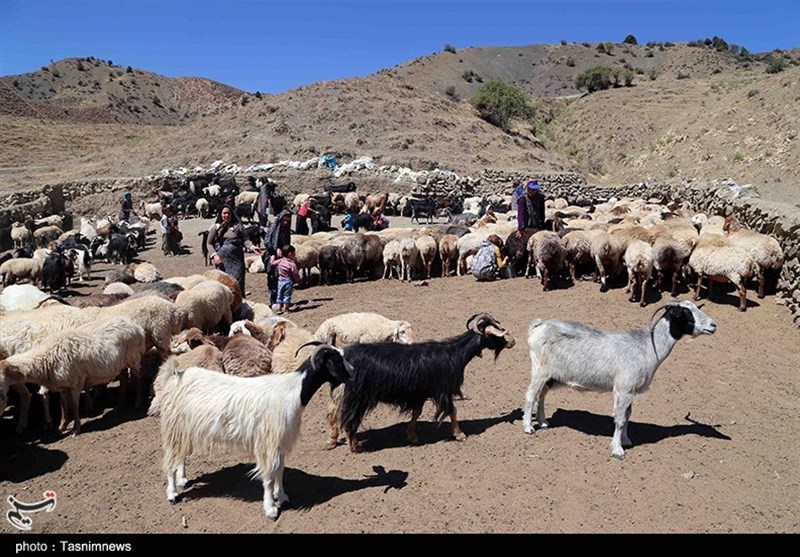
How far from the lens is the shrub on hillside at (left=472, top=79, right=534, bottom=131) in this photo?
136ft

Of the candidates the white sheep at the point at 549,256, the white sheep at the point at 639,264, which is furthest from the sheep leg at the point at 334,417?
the white sheep at the point at 549,256

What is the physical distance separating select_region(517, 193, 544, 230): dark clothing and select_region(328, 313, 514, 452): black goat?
710 centimetres

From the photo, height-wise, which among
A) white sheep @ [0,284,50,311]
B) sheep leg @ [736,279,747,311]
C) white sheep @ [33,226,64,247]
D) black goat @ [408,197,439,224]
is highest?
black goat @ [408,197,439,224]

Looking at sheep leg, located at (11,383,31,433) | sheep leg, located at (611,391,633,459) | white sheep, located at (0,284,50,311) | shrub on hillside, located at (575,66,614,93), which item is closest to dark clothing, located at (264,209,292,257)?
white sheep, located at (0,284,50,311)

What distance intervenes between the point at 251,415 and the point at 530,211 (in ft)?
30.9

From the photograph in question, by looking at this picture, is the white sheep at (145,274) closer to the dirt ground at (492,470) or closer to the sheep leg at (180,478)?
the dirt ground at (492,470)

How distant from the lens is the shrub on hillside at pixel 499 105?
41562 millimetres

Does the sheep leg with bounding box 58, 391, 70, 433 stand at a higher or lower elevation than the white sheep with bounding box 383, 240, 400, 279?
lower

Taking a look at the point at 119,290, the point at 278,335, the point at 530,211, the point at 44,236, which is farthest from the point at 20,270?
the point at 530,211

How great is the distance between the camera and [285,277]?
1002cm

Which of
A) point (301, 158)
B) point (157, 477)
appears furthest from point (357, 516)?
point (301, 158)

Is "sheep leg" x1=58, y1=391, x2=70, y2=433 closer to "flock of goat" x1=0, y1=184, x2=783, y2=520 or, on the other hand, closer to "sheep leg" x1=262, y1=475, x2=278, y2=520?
"flock of goat" x1=0, y1=184, x2=783, y2=520

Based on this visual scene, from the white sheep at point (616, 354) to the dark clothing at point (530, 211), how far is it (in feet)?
23.2

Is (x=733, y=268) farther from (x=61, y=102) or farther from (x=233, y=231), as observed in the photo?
(x=61, y=102)
